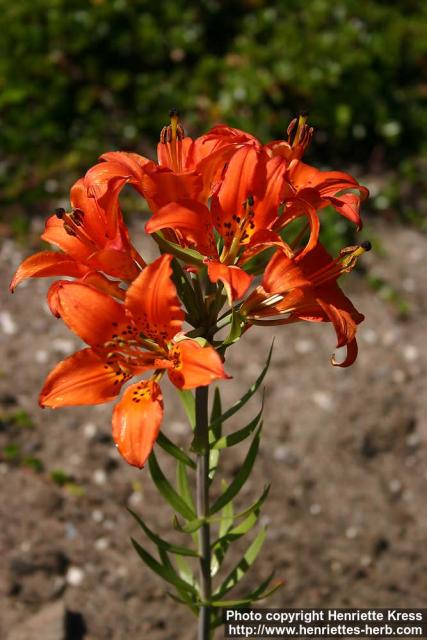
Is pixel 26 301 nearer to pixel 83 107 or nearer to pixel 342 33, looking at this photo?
pixel 83 107

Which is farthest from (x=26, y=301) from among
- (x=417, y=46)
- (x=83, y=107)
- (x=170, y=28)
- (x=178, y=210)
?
(x=417, y=46)

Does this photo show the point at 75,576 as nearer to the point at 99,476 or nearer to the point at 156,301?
the point at 99,476

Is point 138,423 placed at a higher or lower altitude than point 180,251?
lower

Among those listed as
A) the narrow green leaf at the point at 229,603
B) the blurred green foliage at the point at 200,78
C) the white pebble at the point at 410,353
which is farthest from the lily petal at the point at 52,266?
the blurred green foliage at the point at 200,78

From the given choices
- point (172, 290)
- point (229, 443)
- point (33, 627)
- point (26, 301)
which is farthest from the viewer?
point (26, 301)

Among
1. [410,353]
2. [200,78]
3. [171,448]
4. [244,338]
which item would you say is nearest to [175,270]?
[171,448]

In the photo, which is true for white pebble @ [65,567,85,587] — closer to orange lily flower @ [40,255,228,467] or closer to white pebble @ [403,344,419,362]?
orange lily flower @ [40,255,228,467]

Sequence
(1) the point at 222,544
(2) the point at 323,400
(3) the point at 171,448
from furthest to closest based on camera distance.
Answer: (2) the point at 323,400 → (1) the point at 222,544 → (3) the point at 171,448

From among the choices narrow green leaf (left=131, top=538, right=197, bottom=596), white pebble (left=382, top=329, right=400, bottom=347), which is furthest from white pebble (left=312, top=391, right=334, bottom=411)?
narrow green leaf (left=131, top=538, right=197, bottom=596)
